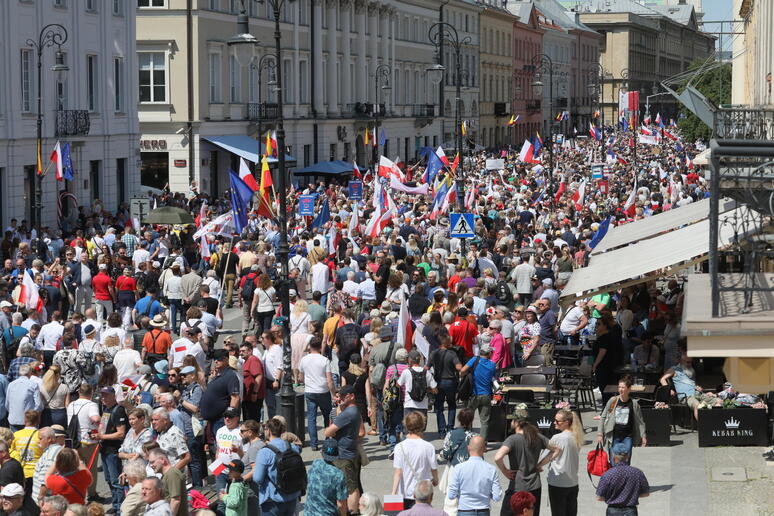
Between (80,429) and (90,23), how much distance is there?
32888 millimetres

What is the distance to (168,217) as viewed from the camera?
32.2m

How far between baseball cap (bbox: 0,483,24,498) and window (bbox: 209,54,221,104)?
153ft

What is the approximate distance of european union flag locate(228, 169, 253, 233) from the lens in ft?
92.8

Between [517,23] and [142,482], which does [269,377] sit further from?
[517,23]

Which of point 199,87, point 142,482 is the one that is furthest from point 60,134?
point 142,482

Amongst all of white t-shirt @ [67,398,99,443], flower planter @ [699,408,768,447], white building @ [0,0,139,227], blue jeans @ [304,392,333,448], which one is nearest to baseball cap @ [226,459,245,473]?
white t-shirt @ [67,398,99,443]

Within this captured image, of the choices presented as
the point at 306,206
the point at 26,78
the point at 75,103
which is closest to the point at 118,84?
the point at 75,103

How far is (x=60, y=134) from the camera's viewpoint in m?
42.8

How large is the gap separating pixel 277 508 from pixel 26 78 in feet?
103

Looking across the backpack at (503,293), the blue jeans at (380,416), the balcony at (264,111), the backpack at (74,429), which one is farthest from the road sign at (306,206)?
the balcony at (264,111)

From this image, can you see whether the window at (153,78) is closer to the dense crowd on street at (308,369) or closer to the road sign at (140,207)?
the dense crowd on street at (308,369)

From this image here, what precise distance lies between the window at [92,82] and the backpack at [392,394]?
31.1m

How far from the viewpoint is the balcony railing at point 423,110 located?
293ft

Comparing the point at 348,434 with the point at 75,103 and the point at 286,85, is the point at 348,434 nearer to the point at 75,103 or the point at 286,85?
the point at 75,103
